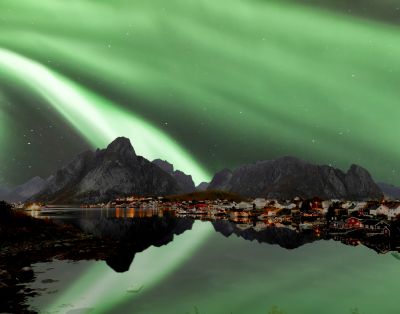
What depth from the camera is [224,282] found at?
46.1 metres

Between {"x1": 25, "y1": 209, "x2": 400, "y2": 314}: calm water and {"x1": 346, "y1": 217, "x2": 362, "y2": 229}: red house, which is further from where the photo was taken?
{"x1": 346, "y1": 217, "x2": 362, "y2": 229}: red house

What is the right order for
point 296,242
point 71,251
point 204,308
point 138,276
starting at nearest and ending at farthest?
point 204,308 → point 138,276 → point 71,251 → point 296,242

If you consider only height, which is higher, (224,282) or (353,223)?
(353,223)

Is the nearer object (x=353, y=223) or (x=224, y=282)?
(x=224, y=282)

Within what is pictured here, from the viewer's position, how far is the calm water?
34438 mm

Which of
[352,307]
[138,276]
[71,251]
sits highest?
[71,251]

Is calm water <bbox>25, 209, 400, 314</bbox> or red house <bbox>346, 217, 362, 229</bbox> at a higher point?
red house <bbox>346, 217, 362, 229</bbox>

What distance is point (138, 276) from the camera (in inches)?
1912

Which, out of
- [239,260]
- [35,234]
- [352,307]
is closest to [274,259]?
[239,260]

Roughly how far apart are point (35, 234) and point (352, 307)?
60107mm

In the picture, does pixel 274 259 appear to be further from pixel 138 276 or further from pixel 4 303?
pixel 4 303

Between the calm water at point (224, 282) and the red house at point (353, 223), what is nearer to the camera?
the calm water at point (224, 282)

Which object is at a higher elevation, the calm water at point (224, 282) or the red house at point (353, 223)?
the red house at point (353, 223)

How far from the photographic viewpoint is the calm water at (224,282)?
3444 centimetres
